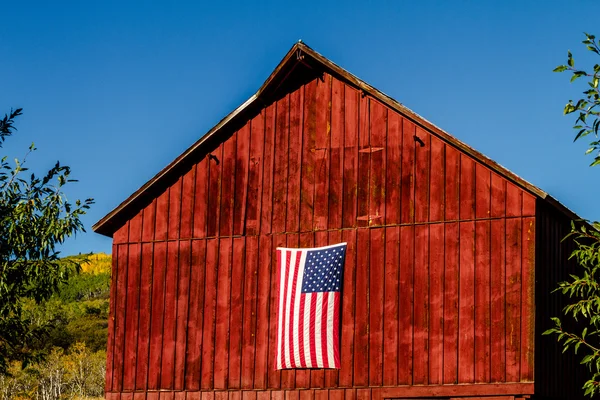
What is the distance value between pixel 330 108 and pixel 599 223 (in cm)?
910

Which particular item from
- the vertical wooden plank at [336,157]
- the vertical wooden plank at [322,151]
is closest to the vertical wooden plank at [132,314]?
the vertical wooden plank at [322,151]

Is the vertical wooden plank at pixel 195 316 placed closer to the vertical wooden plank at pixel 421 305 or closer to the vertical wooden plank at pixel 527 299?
the vertical wooden plank at pixel 421 305

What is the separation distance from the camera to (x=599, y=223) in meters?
16.4

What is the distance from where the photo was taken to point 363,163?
23.5 meters

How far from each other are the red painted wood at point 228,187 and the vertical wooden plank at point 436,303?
522cm

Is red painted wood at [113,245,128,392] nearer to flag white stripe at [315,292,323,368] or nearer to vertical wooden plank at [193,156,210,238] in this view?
vertical wooden plank at [193,156,210,238]

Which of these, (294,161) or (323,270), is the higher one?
(294,161)

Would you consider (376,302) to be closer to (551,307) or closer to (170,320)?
(551,307)

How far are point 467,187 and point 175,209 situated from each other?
758 cm

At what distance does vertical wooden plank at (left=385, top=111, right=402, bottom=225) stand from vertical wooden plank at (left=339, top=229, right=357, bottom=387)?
1.03 meters

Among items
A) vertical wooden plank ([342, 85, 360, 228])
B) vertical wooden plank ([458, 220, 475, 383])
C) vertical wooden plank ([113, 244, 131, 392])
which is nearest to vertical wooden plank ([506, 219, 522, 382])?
vertical wooden plank ([458, 220, 475, 383])

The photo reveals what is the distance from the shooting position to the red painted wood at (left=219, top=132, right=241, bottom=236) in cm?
2492

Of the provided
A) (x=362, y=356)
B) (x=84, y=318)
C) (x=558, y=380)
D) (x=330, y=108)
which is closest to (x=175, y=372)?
(x=362, y=356)

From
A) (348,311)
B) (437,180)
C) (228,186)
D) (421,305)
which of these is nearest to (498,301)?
(421,305)
